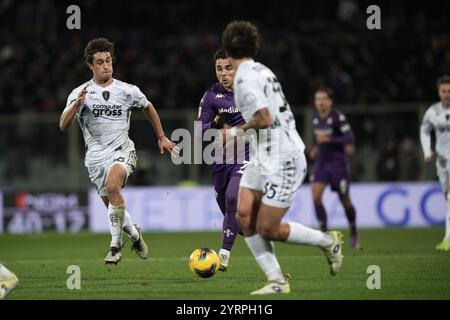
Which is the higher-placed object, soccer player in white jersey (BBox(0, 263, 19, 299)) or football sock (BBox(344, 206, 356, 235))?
soccer player in white jersey (BBox(0, 263, 19, 299))

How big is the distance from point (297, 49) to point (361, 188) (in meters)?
4.10

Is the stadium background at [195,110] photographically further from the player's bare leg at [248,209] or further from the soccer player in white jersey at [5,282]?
the soccer player in white jersey at [5,282]

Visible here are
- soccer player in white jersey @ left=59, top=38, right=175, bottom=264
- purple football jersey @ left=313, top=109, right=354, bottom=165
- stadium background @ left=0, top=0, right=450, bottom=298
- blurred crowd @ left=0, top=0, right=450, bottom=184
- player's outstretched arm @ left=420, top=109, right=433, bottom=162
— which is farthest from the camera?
blurred crowd @ left=0, top=0, right=450, bottom=184

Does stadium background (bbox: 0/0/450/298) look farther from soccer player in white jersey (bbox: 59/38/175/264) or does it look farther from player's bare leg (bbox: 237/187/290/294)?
player's bare leg (bbox: 237/187/290/294)

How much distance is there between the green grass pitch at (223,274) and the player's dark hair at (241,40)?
211 centimetres

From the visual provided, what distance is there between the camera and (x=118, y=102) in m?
10.7

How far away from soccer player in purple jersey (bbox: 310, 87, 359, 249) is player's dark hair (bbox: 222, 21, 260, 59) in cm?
739

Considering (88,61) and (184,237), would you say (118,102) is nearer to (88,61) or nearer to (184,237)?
(88,61)

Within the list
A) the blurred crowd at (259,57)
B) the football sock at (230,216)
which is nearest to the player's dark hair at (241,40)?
the football sock at (230,216)

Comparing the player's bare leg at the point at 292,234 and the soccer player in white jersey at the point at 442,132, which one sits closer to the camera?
the player's bare leg at the point at 292,234

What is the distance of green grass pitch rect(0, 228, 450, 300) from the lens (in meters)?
8.31

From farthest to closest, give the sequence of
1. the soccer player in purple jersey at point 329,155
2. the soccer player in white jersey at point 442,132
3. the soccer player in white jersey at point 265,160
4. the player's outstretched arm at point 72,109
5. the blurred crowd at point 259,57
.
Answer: the blurred crowd at point 259,57 < the soccer player in purple jersey at point 329,155 < the soccer player in white jersey at point 442,132 < the player's outstretched arm at point 72,109 < the soccer player in white jersey at point 265,160

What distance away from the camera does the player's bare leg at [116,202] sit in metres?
10.3

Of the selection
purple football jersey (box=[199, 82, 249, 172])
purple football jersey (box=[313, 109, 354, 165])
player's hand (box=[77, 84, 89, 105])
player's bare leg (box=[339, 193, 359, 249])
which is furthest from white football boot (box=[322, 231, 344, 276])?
purple football jersey (box=[313, 109, 354, 165])
